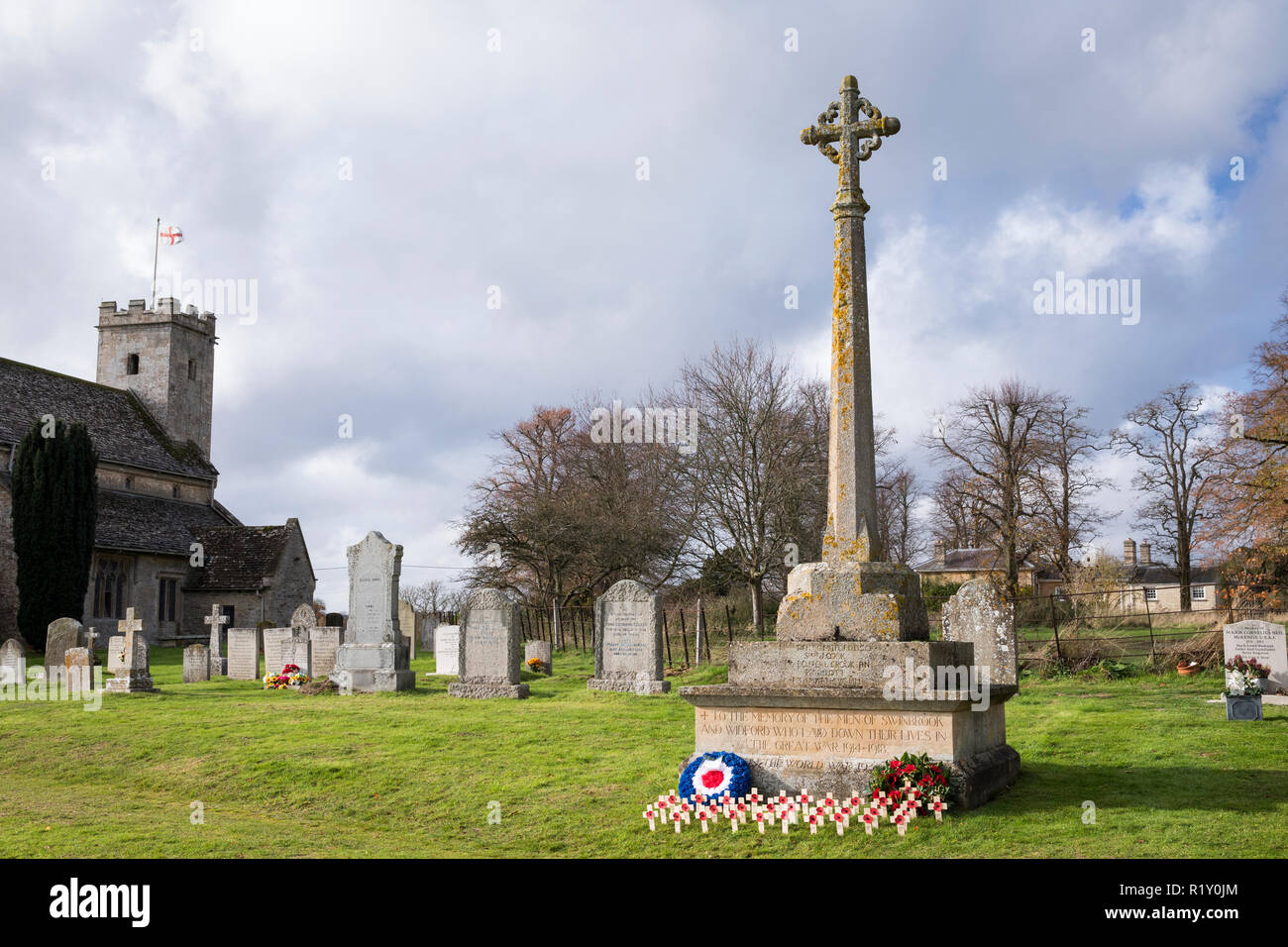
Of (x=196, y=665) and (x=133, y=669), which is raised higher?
(x=133, y=669)

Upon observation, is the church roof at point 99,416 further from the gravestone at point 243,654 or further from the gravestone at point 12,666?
the gravestone at point 243,654

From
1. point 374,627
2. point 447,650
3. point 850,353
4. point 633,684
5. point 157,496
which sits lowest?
point 633,684

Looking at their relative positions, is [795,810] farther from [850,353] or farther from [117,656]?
[117,656]

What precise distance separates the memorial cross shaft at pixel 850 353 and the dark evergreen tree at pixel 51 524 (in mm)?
32196

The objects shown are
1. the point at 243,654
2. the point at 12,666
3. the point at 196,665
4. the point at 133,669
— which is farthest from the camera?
the point at 243,654

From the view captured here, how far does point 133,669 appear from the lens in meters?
19.2

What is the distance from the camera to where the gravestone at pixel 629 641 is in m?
18.2

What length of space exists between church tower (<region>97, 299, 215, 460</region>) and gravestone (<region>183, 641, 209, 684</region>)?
28.3 metres

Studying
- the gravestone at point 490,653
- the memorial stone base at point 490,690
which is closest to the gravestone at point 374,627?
the gravestone at point 490,653

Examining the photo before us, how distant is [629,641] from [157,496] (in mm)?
33064

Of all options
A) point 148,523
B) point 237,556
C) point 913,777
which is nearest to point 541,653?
point 913,777

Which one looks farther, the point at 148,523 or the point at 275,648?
the point at 148,523
